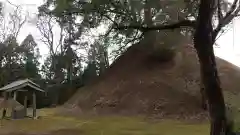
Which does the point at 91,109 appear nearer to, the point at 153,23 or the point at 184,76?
the point at 184,76

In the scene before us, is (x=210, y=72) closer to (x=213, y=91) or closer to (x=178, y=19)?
(x=213, y=91)

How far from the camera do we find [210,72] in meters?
5.86

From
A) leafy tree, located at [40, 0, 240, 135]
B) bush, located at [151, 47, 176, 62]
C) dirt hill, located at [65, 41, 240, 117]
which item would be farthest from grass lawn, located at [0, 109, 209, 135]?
bush, located at [151, 47, 176, 62]

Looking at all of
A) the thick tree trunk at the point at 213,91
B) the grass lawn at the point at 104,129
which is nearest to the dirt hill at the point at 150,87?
the grass lawn at the point at 104,129

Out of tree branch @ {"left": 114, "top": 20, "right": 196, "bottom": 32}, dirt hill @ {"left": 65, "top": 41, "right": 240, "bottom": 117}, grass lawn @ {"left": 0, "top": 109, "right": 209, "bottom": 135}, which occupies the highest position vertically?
tree branch @ {"left": 114, "top": 20, "right": 196, "bottom": 32}

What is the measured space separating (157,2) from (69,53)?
27.8 meters

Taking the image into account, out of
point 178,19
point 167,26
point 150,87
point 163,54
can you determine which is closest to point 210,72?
point 167,26

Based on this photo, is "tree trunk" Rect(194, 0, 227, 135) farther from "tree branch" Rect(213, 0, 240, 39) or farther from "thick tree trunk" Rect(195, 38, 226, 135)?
"tree branch" Rect(213, 0, 240, 39)

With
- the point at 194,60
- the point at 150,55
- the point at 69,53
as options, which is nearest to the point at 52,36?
the point at 69,53

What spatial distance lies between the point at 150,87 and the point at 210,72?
1512 centimetres

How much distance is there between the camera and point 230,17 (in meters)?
7.04

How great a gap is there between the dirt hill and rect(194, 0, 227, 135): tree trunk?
37.7 feet

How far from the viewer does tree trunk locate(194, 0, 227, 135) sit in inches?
225

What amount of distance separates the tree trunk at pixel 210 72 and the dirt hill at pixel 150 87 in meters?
11.5
